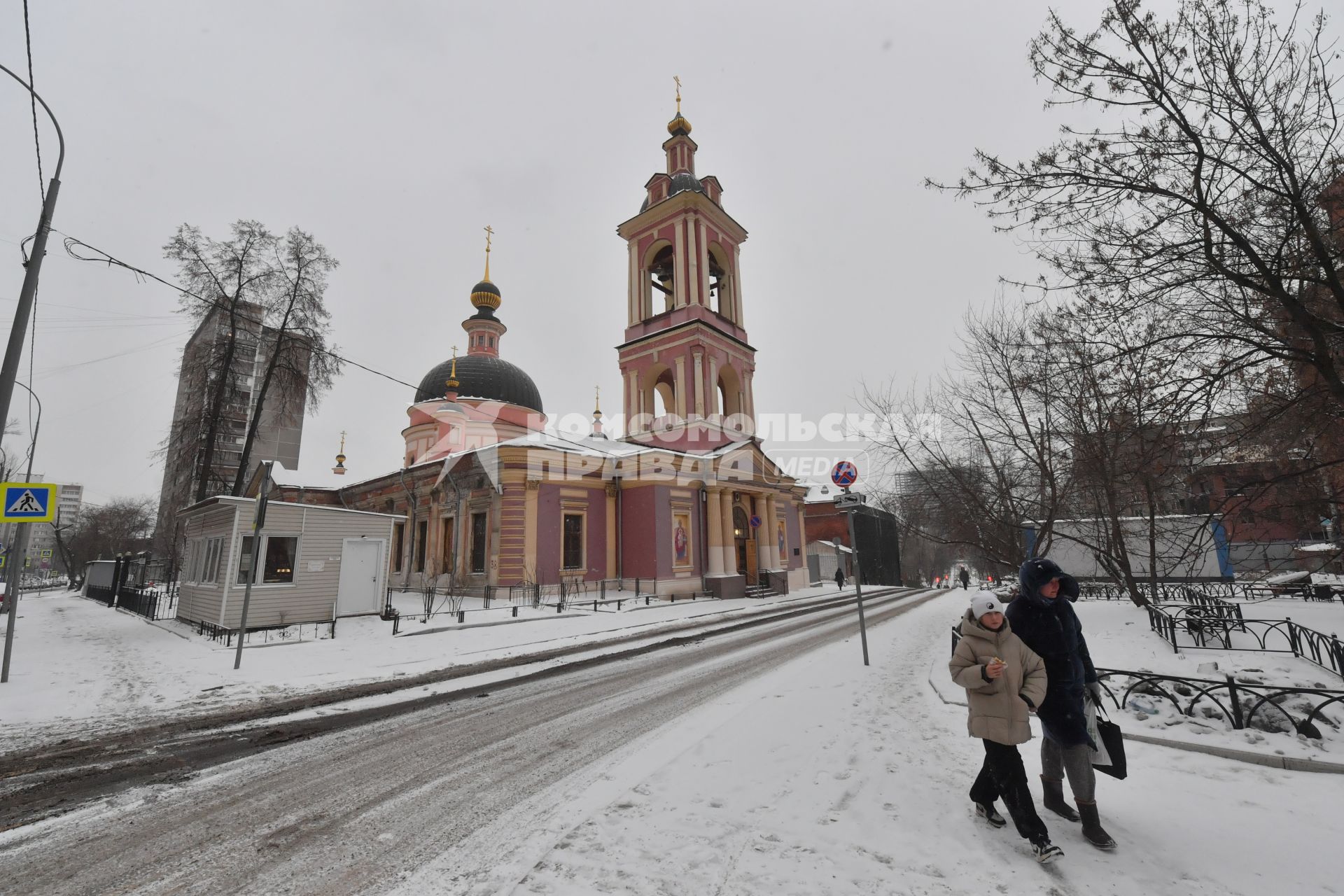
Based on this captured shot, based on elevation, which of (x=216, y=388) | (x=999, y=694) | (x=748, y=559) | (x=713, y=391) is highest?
(x=713, y=391)

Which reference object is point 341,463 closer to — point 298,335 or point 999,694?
point 298,335

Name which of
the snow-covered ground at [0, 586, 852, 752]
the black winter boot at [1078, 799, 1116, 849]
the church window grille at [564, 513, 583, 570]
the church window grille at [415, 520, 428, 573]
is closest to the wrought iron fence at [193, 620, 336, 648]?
the snow-covered ground at [0, 586, 852, 752]

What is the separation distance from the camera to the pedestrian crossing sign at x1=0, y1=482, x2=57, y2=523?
8.38m

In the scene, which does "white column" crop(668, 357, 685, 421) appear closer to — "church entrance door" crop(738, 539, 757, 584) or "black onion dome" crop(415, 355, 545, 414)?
"church entrance door" crop(738, 539, 757, 584)

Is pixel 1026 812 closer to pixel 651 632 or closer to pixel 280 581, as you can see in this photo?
pixel 651 632

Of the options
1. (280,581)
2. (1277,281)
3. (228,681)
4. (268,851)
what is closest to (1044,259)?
(1277,281)

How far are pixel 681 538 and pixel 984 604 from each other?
20364mm

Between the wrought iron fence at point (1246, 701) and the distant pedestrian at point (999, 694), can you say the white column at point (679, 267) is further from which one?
the distant pedestrian at point (999, 694)

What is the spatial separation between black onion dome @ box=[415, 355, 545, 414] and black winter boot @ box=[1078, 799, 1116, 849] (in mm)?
34469

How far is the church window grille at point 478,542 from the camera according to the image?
22.9m

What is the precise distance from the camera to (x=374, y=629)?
13.5 meters

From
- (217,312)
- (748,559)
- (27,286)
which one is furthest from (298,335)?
(748,559)

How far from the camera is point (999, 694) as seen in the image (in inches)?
137

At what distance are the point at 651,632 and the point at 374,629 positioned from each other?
6782mm
